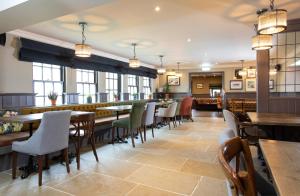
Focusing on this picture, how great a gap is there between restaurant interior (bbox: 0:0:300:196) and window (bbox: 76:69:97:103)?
0.03 metres

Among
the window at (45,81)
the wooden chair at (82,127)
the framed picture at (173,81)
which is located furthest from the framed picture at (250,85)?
the wooden chair at (82,127)

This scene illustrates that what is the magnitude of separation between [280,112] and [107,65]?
207 inches

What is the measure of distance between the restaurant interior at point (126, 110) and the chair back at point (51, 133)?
0.01 metres

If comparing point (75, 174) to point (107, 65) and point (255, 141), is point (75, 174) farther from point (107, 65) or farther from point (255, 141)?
point (107, 65)

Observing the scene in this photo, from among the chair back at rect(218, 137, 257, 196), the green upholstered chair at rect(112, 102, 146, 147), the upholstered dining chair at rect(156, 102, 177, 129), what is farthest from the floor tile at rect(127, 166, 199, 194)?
the upholstered dining chair at rect(156, 102, 177, 129)

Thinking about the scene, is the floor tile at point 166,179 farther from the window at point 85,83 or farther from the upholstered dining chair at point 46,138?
the window at point 85,83

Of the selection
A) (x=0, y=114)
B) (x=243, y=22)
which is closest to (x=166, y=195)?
(x=0, y=114)

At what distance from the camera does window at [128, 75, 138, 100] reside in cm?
883

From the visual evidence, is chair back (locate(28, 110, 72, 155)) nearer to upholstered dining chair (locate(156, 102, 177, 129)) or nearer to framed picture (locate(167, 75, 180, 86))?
upholstered dining chair (locate(156, 102, 177, 129))

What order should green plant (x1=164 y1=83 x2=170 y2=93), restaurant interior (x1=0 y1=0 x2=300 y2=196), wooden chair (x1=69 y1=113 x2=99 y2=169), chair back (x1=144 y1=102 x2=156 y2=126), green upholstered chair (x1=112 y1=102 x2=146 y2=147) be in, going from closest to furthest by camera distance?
restaurant interior (x1=0 y1=0 x2=300 y2=196), wooden chair (x1=69 y1=113 x2=99 y2=169), green upholstered chair (x1=112 y1=102 x2=146 y2=147), chair back (x1=144 y1=102 x2=156 y2=126), green plant (x1=164 y1=83 x2=170 y2=93)

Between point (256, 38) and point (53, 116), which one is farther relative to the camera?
point (256, 38)

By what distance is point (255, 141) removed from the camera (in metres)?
3.04

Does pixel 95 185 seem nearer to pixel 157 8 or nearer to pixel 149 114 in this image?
pixel 149 114

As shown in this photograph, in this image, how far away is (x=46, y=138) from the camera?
8.30 ft
